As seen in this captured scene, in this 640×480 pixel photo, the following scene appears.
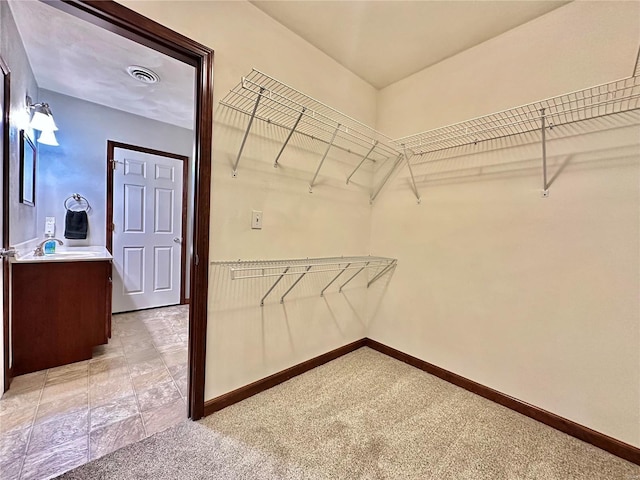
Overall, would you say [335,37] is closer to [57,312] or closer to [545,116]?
[545,116]

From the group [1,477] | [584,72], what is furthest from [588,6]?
[1,477]

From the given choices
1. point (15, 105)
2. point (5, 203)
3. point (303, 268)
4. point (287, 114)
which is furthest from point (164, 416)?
point (15, 105)

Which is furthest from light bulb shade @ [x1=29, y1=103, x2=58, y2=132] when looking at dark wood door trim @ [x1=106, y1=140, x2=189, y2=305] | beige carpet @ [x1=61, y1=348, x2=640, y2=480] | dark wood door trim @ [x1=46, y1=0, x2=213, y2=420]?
beige carpet @ [x1=61, y1=348, x2=640, y2=480]

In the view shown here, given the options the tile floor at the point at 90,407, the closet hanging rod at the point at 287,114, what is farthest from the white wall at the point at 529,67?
the tile floor at the point at 90,407

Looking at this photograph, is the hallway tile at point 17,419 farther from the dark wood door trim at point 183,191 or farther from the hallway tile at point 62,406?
the dark wood door trim at point 183,191

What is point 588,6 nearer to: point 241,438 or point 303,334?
point 303,334

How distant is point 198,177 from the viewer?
57.6 inches

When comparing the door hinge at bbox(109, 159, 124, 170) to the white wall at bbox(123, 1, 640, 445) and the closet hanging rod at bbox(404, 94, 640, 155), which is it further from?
the closet hanging rod at bbox(404, 94, 640, 155)

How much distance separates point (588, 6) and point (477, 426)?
2.33 m

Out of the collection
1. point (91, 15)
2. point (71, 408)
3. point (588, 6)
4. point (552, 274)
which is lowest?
point (71, 408)

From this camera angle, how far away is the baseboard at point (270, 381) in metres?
1.61

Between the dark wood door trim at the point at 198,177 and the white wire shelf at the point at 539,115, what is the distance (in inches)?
54.4

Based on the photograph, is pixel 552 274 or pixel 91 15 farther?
pixel 552 274

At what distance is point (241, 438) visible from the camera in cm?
140
